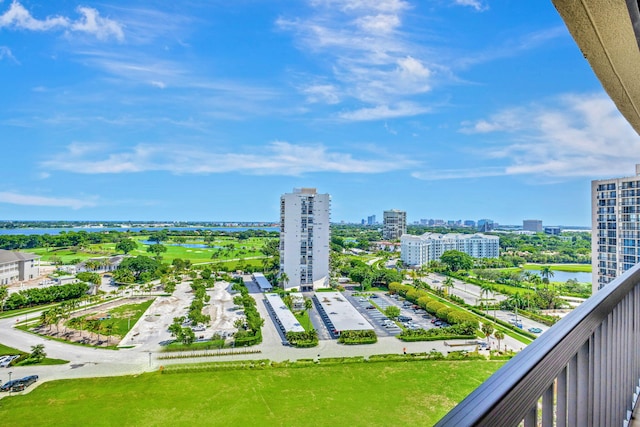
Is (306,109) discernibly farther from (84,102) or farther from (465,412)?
(465,412)

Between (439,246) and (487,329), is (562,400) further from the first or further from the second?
(439,246)

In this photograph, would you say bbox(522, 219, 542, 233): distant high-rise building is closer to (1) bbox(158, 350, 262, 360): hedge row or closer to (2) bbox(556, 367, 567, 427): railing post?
(1) bbox(158, 350, 262, 360): hedge row

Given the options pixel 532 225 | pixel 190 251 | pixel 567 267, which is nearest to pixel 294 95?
pixel 190 251

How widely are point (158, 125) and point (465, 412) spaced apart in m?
25.9

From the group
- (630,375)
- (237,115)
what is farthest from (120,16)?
(630,375)

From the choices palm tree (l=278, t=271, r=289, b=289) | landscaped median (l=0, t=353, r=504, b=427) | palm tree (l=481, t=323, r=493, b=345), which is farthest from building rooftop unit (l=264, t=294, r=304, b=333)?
palm tree (l=481, t=323, r=493, b=345)

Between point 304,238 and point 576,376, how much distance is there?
47.6 ft

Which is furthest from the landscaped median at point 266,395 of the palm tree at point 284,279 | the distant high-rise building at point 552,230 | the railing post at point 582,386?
the distant high-rise building at point 552,230

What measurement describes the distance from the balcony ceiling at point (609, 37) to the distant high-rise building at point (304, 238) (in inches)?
562

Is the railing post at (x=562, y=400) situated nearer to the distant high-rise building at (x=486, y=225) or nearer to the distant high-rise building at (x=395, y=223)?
the distant high-rise building at (x=395, y=223)

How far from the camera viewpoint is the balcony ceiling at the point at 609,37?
1.13 feet

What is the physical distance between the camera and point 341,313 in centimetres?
1087

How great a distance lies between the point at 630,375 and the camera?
0.87 meters

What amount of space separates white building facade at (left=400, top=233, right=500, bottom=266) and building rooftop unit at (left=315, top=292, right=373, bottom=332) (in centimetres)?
848
